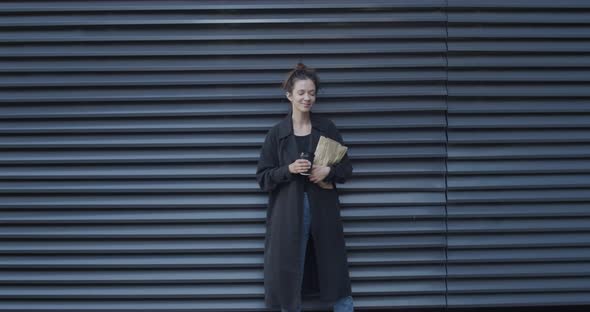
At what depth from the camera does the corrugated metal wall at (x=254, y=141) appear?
4645 mm

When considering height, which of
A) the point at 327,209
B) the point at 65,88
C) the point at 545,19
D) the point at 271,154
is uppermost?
the point at 545,19

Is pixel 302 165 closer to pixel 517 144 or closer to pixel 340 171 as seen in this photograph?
pixel 340 171

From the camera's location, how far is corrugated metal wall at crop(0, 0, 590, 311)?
464 centimetres

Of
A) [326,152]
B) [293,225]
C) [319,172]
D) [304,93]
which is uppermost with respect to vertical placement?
[304,93]

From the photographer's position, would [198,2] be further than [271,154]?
Yes

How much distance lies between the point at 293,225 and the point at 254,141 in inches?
32.7

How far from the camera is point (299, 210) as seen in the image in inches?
164

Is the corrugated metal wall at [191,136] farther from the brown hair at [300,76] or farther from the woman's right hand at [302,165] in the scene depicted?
the woman's right hand at [302,165]

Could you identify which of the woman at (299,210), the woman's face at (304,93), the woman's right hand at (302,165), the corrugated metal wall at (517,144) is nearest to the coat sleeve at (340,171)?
the woman at (299,210)

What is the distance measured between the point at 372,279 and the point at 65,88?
9.16 ft

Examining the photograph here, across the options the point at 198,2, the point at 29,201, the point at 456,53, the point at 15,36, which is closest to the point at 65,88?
the point at 15,36

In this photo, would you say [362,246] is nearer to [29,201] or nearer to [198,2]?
[198,2]

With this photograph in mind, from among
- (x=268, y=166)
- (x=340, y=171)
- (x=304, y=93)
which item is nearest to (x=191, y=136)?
(x=268, y=166)

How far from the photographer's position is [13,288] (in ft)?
15.6
